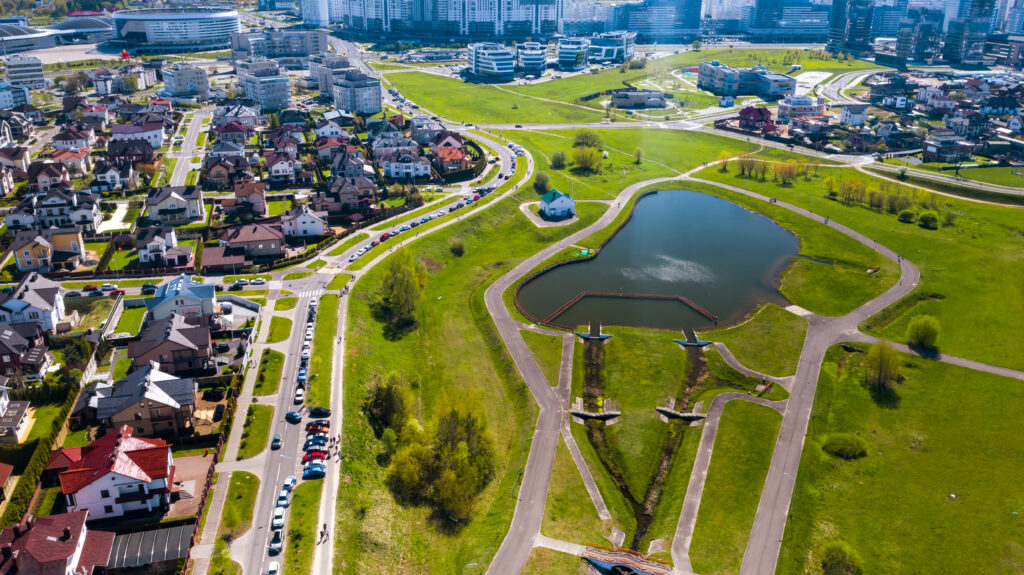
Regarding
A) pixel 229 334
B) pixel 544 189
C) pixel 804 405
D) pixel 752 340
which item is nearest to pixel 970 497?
pixel 804 405

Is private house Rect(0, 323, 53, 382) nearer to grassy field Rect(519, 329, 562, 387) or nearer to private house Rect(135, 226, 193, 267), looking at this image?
private house Rect(135, 226, 193, 267)

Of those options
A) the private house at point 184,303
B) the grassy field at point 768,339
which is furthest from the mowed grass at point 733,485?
the private house at point 184,303

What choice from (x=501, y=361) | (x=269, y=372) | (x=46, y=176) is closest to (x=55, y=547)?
(x=269, y=372)

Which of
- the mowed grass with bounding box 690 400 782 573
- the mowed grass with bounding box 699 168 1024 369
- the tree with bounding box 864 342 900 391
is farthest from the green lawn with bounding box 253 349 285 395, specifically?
the mowed grass with bounding box 699 168 1024 369

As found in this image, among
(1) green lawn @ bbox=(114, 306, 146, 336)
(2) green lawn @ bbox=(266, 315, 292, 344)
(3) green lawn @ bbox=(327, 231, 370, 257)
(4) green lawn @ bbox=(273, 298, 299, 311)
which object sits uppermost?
(3) green lawn @ bbox=(327, 231, 370, 257)

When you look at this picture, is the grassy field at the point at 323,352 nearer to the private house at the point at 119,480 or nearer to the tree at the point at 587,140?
the private house at the point at 119,480

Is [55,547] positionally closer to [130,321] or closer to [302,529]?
[302,529]
